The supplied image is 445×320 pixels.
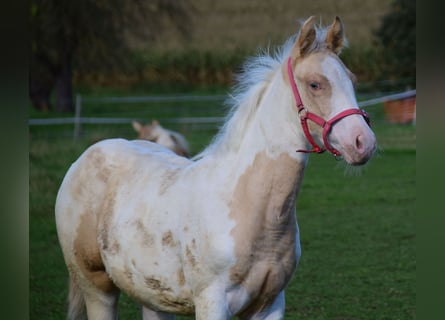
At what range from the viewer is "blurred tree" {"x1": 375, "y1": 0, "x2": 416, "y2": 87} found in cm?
2784

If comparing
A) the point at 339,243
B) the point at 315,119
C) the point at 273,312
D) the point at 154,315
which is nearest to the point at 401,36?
the point at 339,243

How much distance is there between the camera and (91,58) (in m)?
27.6

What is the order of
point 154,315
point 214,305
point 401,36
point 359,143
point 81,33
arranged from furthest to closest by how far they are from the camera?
point 401,36
point 81,33
point 154,315
point 214,305
point 359,143

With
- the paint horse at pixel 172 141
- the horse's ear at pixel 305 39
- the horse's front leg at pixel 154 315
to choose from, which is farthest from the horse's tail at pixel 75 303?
the paint horse at pixel 172 141

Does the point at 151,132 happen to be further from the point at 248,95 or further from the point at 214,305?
the point at 214,305

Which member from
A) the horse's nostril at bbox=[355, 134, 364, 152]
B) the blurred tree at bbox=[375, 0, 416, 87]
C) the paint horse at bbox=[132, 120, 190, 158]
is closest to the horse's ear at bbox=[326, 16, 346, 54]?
the horse's nostril at bbox=[355, 134, 364, 152]

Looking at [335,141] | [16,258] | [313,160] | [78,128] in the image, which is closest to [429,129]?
[16,258]

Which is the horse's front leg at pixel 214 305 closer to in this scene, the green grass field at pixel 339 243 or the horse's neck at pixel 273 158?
the horse's neck at pixel 273 158

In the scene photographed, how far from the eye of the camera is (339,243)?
860cm

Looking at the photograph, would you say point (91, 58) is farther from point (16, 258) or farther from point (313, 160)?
point (16, 258)

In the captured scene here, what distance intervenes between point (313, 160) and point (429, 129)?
14608 millimetres

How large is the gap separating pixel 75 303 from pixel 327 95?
7.05ft

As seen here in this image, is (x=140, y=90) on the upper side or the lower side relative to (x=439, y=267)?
lower

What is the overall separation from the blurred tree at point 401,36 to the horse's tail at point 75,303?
78.6ft
